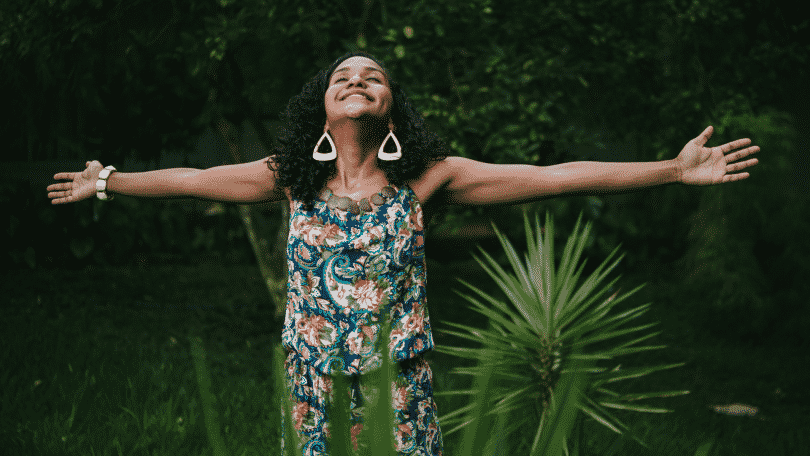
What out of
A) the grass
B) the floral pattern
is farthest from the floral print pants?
the grass

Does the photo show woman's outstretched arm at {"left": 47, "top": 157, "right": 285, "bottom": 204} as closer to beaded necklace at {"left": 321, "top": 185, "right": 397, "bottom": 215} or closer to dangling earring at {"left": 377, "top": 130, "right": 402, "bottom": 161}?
beaded necklace at {"left": 321, "top": 185, "right": 397, "bottom": 215}

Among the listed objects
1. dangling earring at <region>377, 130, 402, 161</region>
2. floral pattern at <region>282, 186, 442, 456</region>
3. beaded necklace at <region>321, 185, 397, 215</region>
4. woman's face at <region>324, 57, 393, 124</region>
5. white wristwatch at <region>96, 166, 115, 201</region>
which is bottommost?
floral pattern at <region>282, 186, 442, 456</region>

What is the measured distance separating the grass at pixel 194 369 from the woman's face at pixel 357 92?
0.74m

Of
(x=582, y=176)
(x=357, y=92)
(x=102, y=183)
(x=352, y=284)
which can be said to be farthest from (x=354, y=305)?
(x=102, y=183)

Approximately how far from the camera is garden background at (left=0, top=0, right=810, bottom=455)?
3.31m

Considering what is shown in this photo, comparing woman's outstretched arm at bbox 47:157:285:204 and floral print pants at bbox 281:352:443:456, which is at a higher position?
woman's outstretched arm at bbox 47:157:285:204

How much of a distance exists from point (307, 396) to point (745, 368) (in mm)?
4542

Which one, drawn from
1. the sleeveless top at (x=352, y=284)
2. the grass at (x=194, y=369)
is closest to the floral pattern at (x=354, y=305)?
the sleeveless top at (x=352, y=284)

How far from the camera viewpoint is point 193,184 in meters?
1.91

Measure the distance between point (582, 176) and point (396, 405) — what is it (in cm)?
80

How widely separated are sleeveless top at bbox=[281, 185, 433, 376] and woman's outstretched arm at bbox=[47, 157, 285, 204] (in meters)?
0.24

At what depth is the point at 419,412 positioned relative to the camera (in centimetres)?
176

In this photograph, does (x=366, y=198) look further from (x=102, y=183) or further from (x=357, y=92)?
(x=102, y=183)

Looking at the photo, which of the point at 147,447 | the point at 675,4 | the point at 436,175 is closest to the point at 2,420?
the point at 147,447
